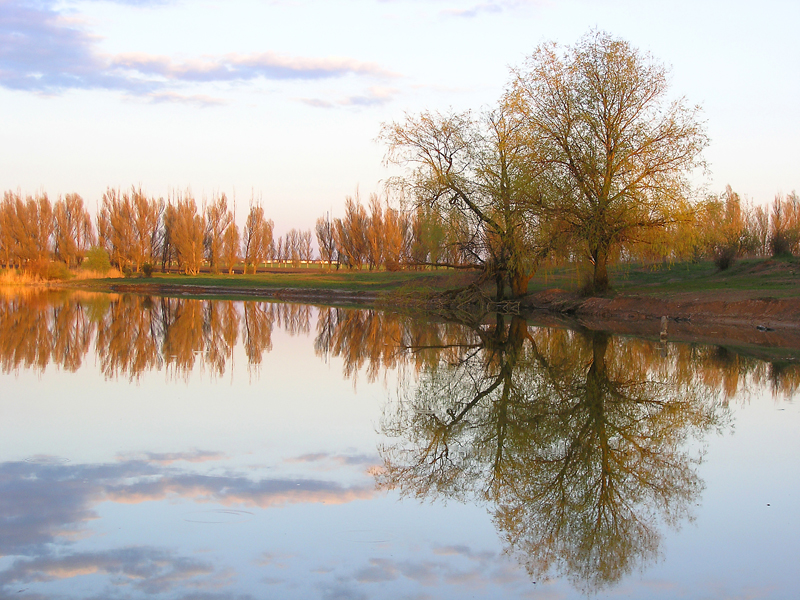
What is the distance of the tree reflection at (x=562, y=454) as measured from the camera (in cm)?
447

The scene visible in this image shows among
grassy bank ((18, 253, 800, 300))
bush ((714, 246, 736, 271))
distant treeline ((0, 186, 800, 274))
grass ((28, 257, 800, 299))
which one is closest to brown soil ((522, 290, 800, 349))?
grassy bank ((18, 253, 800, 300))

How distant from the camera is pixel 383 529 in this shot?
457 cm

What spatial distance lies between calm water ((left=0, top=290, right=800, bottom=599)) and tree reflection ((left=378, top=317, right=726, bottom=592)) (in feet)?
0.09

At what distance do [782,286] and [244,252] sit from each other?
51186 millimetres

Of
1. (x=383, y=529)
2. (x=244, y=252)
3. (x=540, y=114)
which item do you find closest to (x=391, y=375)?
(x=383, y=529)

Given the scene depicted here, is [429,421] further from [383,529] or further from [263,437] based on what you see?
[383,529]

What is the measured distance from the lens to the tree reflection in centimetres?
447

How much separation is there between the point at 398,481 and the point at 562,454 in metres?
1.58

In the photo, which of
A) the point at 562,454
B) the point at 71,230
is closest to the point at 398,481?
the point at 562,454

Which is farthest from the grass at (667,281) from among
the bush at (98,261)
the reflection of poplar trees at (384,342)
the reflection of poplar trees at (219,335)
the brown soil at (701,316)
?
the bush at (98,261)

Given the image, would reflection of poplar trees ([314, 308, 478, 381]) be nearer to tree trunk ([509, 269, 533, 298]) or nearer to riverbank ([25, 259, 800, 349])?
riverbank ([25, 259, 800, 349])

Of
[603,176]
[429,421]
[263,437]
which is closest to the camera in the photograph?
[263,437]

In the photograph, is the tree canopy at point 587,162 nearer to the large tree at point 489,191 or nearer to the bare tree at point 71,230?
the large tree at point 489,191

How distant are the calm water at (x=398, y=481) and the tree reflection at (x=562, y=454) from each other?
26mm
